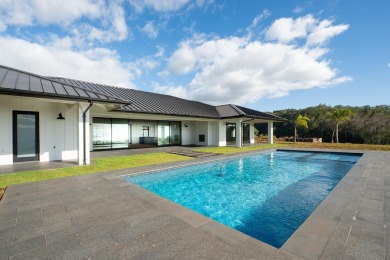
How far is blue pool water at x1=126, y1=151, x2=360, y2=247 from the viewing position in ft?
13.9

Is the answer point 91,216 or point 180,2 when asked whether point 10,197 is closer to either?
point 91,216

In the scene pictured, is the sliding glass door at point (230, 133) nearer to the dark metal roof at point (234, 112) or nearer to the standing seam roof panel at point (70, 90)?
the dark metal roof at point (234, 112)

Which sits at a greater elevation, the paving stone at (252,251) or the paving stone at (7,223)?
the paving stone at (7,223)

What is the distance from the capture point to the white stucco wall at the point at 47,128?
791cm

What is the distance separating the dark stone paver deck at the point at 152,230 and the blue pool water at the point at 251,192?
87 centimetres

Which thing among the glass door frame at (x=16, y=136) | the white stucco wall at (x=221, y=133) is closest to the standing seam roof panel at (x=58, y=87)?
the glass door frame at (x=16, y=136)

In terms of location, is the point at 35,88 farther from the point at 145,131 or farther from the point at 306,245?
the point at 145,131

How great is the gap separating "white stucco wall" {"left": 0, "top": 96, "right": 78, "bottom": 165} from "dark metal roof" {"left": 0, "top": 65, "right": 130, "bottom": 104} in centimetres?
72

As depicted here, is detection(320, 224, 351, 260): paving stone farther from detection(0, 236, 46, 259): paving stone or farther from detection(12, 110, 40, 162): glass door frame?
detection(12, 110, 40, 162): glass door frame

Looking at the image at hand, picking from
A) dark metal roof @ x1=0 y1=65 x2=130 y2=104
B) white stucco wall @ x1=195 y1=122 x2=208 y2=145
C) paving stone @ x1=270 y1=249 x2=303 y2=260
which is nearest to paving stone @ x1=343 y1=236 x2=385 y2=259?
paving stone @ x1=270 y1=249 x2=303 y2=260

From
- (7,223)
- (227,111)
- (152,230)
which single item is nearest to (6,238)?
(7,223)

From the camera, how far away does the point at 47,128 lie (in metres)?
8.96

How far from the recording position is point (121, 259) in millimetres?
2279

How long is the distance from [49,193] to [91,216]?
6.92 ft
